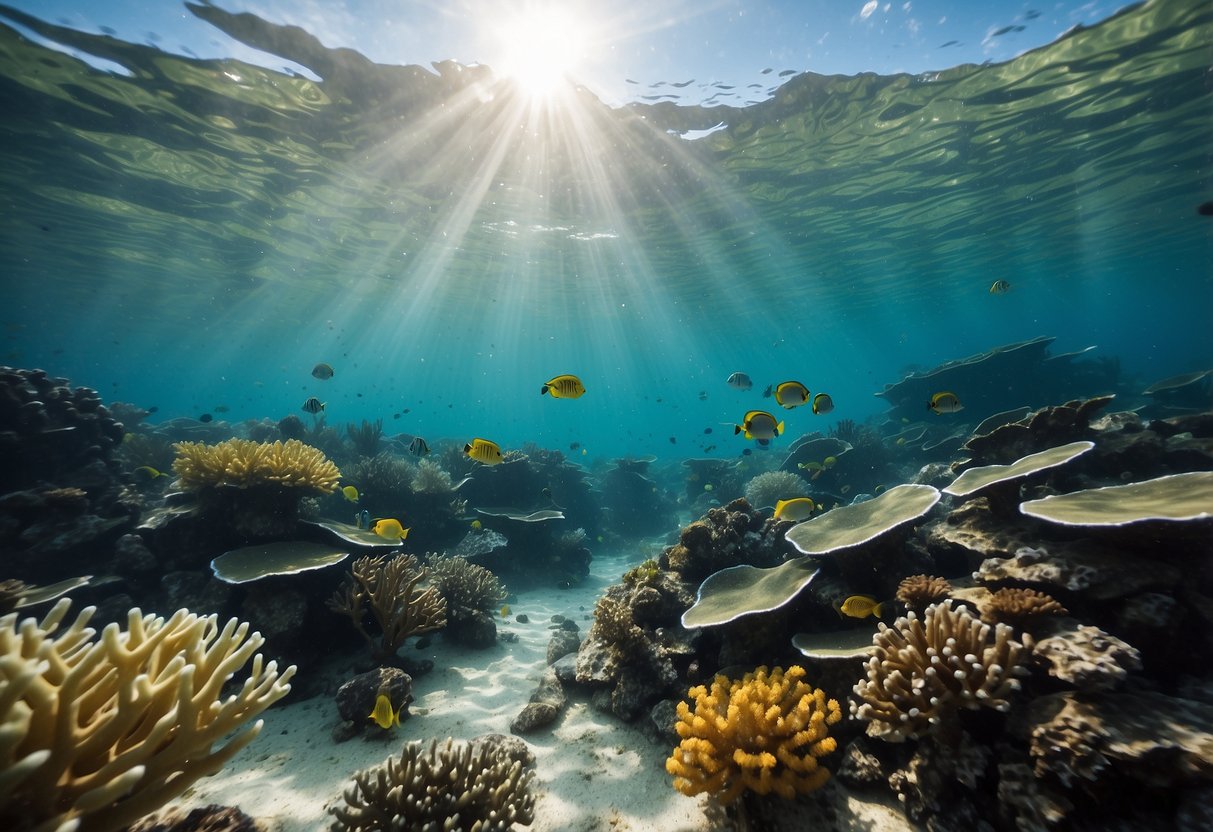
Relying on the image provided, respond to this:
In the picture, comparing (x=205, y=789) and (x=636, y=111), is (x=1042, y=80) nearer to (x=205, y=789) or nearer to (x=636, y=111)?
(x=636, y=111)

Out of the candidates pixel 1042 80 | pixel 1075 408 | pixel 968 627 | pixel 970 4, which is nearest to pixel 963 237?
pixel 1042 80

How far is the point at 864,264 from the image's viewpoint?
29.5 meters

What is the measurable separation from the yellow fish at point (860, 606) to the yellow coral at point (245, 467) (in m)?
7.35

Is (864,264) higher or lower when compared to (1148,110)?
lower

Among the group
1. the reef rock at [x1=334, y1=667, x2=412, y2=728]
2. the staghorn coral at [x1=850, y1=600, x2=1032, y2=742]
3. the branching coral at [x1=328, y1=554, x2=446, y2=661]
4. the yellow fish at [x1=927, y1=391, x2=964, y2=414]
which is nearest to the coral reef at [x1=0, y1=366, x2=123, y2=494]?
the branching coral at [x1=328, y1=554, x2=446, y2=661]

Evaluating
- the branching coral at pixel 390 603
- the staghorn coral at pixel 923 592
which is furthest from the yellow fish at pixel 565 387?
the staghorn coral at pixel 923 592

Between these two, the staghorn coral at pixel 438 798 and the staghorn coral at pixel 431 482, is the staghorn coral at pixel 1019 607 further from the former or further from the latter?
the staghorn coral at pixel 431 482

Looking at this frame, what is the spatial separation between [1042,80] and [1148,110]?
5.68 meters

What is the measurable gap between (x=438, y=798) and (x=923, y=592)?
4.14 metres

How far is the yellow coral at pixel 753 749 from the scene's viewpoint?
10.2 ft

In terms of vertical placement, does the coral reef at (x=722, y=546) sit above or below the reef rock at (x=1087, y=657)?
below

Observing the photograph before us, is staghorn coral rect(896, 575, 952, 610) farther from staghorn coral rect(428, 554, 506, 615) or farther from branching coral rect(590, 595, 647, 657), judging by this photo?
staghorn coral rect(428, 554, 506, 615)

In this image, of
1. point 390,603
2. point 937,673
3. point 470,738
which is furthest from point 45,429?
point 937,673

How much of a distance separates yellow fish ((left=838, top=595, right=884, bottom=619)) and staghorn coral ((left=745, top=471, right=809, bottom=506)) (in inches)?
380
